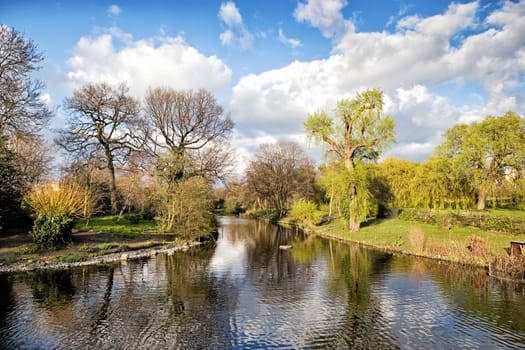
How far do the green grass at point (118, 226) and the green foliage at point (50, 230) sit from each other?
598 centimetres

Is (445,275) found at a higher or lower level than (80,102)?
lower

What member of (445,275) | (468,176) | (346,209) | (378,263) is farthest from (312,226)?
(445,275)

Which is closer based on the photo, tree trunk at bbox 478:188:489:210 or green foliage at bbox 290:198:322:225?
tree trunk at bbox 478:188:489:210

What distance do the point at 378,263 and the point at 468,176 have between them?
24.2m

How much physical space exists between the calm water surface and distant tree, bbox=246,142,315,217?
41.5m

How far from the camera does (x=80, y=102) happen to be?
3828 centimetres

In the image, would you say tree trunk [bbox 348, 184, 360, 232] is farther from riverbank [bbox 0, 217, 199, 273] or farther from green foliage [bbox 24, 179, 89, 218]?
green foliage [bbox 24, 179, 89, 218]

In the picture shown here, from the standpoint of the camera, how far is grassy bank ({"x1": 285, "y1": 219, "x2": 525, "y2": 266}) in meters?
20.7

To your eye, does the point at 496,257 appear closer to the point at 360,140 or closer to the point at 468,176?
the point at 360,140

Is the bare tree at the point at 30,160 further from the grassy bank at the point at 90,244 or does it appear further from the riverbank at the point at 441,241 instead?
the riverbank at the point at 441,241

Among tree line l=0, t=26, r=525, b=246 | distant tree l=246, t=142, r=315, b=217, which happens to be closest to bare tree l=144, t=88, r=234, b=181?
tree line l=0, t=26, r=525, b=246

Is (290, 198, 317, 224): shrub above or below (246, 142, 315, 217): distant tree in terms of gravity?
below

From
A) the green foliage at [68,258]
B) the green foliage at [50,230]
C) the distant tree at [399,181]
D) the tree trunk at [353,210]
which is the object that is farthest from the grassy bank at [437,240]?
the green foliage at [50,230]

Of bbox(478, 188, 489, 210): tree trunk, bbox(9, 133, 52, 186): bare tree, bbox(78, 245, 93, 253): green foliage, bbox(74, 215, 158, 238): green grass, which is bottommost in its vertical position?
bbox(78, 245, 93, 253): green foliage
